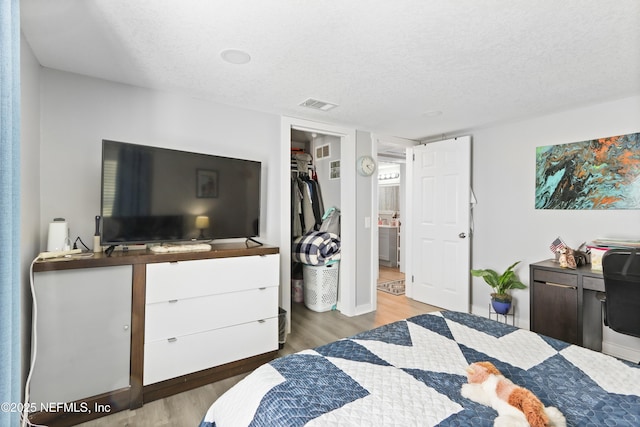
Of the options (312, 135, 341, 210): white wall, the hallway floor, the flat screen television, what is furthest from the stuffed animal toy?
the hallway floor

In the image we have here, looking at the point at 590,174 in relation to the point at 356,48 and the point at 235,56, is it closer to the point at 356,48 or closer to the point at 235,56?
the point at 356,48

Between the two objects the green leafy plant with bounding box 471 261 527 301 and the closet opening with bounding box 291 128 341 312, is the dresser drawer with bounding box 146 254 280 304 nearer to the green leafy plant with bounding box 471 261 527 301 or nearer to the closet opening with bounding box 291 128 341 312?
the closet opening with bounding box 291 128 341 312

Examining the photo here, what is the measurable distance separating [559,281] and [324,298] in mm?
2305

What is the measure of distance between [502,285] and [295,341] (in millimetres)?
2150

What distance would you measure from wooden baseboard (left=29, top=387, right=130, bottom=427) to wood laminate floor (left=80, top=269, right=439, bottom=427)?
0.04 metres

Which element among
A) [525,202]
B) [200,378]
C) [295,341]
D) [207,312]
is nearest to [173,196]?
[207,312]

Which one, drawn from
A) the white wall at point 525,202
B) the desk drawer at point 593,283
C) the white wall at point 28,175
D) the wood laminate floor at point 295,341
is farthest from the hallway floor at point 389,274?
the white wall at point 28,175

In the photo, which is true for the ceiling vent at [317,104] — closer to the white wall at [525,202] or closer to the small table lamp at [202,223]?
the small table lamp at [202,223]

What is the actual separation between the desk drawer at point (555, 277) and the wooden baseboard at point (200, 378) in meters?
2.31

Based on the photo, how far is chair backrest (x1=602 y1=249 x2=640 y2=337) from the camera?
1879 mm

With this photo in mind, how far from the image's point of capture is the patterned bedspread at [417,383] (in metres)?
0.97

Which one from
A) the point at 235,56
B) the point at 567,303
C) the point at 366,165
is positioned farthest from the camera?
the point at 366,165

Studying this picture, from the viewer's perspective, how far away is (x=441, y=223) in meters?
3.94

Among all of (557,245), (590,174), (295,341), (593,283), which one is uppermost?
(590,174)
